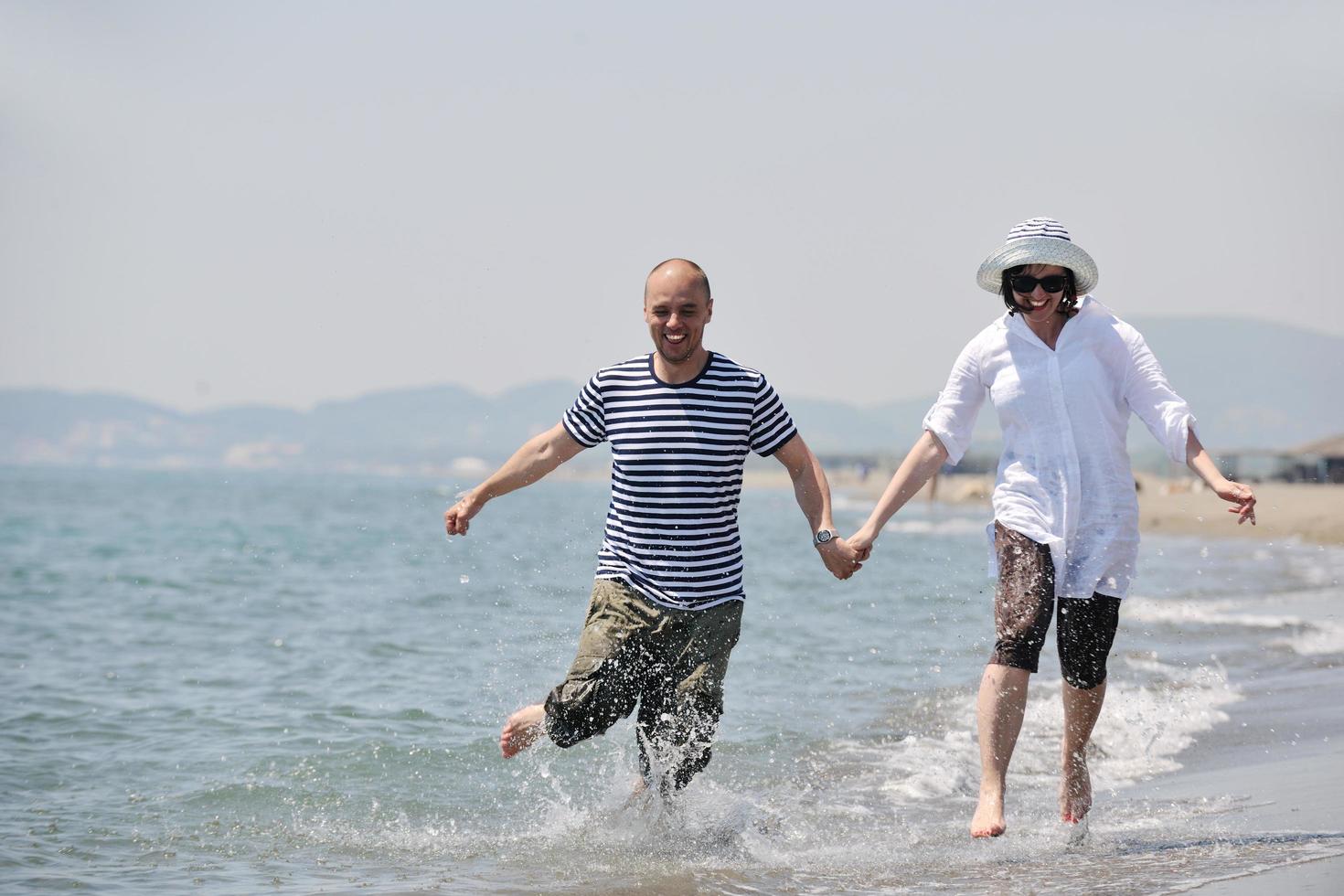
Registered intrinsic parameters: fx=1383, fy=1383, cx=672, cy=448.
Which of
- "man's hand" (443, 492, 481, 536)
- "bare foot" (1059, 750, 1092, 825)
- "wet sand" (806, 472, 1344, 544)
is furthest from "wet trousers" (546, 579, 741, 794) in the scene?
"wet sand" (806, 472, 1344, 544)

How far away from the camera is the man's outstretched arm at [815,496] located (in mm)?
5168

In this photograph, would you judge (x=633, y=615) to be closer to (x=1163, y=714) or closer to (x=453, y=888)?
(x=453, y=888)

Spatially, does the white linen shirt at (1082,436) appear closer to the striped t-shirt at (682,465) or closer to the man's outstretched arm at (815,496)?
the man's outstretched arm at (815,496)

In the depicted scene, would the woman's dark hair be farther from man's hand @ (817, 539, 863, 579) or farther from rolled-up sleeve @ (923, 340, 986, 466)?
man's hand @ (817, 539, 863, 579)

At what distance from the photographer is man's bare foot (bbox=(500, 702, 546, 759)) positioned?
5.30 metres

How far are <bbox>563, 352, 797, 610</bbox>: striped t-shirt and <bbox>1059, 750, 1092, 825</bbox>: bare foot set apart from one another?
4.57 feet

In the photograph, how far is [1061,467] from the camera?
4816 mm

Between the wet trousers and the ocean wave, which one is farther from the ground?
the wet trousers

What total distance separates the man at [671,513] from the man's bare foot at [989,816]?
961mm

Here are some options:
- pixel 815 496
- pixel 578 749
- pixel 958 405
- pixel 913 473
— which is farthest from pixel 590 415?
pixel 578 749

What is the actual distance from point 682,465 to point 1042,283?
1418mm

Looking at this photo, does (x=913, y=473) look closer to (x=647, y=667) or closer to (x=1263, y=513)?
(x=647, y=667)

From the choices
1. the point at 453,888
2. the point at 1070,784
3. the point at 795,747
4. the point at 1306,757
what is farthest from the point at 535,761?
the point at 1306,757

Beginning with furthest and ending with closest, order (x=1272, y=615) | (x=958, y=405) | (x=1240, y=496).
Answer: (x=1272, y=615) → (x=958, y=405) → (x=1240, y=496)
